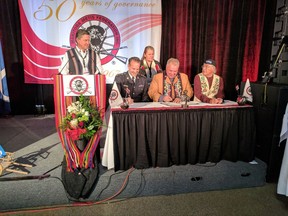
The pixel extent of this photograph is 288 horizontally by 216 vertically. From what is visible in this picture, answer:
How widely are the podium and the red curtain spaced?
297cm

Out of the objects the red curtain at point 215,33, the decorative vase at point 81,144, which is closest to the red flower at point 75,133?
the decorative vase at point 81,144

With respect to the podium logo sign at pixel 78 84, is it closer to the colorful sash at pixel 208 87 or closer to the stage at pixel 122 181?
the stage at pixel 122 181

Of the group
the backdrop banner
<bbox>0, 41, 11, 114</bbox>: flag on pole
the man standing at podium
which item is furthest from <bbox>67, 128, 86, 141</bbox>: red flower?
<bbox>0, 41, 11, 114</bbox>: flag on pole

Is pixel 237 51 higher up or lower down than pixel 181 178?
higher up

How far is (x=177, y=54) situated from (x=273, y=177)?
3.18 meters

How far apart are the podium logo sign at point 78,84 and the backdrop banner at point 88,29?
8.17 ft

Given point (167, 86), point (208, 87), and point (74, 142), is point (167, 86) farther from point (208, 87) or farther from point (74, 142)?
point (74, 142)

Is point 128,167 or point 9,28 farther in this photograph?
point 9,28

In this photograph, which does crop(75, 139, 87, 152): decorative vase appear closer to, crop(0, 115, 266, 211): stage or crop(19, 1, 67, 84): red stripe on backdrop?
crop(0, 115, 266, 211): stage

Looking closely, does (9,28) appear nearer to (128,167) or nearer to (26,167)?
(26,167)

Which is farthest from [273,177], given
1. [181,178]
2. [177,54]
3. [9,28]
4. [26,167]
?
[9,28]

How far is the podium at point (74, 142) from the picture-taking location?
1979 mm

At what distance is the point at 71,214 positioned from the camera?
171cm

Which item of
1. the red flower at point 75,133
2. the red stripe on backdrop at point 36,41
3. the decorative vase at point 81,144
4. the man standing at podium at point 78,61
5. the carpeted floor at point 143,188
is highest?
the red stripe on backdrop at point 36,41
